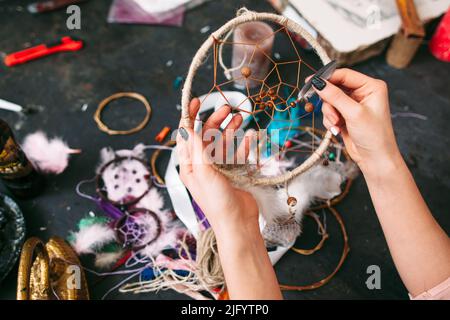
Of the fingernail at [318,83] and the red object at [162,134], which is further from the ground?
the red object at [162,134]

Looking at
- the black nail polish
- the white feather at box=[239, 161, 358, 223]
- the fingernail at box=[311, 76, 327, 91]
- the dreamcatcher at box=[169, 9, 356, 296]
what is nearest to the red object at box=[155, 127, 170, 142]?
the dreamcatcher at box=[169, 9, 356, 296]

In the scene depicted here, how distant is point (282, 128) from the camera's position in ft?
4.03

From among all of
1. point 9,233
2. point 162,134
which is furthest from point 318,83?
point 9,233

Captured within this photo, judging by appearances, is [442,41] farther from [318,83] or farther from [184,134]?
[184,134]

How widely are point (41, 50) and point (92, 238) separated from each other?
2.39 feet

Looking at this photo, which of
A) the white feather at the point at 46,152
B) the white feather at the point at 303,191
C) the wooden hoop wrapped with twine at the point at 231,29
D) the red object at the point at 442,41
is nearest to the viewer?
the wooden hoop wrapped with twine at the point at 231,29

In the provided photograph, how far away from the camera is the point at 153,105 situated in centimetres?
130

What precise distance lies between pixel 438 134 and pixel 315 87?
73 cm

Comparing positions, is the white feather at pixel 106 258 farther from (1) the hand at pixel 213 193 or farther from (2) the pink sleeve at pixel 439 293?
(2) the pink sleeve at pixel 439 293

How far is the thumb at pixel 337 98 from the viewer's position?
75 centimetres

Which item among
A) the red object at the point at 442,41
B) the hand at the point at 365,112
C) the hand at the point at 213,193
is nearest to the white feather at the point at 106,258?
the hand at the point at 213,193

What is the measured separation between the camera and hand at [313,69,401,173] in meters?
0.76

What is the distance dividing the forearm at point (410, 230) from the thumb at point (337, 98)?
0.46ft
